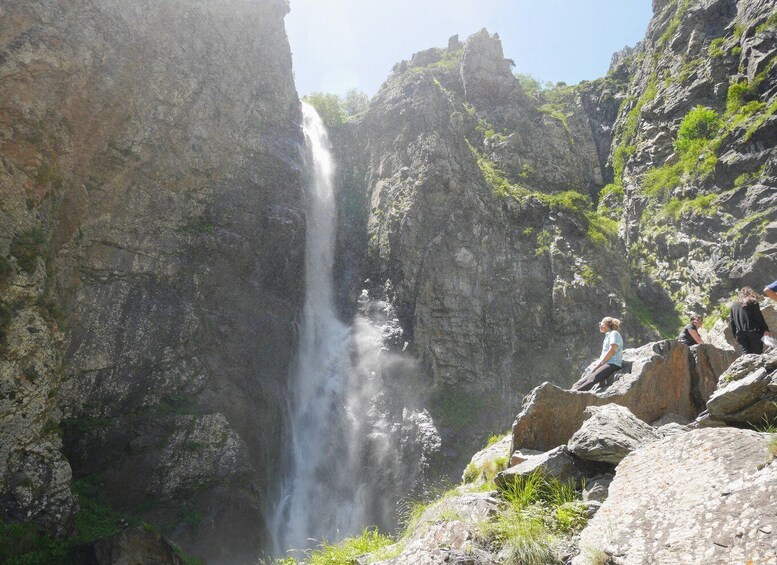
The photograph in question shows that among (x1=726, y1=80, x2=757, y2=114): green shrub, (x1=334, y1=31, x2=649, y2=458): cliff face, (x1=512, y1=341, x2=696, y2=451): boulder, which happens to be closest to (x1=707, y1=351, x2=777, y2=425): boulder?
(x1=512, y1=341, x2=696, y2=451): boulder

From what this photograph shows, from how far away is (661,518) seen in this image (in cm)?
372

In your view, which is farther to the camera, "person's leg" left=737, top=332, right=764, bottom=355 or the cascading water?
the cascading water

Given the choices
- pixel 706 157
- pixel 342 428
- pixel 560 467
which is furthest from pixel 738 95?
pixel 560 467

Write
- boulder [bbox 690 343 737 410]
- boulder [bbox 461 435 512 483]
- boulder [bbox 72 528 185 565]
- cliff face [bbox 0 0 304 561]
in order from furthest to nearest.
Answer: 1. cliff face [bbox 0 0 304 561]
2. boulder [bbox 72 528 185 565]
3. boulder [bbox 690 343 737 410]
4. boulder [bbox 461 435 512 483]

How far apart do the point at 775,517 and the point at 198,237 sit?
21.0m

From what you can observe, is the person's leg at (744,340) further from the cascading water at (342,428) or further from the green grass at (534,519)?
the cascading water at (342,428)

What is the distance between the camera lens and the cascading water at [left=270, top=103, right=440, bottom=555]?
751 inches

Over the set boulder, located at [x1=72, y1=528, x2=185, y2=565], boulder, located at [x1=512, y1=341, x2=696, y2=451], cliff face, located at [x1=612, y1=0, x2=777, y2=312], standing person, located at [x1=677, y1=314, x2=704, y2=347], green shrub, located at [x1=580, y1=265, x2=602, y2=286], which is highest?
cliff face, located at [x1=612, y1=0, x2=777, y2=312]

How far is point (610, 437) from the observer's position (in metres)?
5.55

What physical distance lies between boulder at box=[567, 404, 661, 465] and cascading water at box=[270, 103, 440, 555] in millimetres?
13517

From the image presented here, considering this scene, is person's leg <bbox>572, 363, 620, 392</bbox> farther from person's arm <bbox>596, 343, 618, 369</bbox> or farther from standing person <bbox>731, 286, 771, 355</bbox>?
standing person <bbox>731, 286, 771, 355</bbox>

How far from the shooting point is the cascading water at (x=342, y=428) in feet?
62.6

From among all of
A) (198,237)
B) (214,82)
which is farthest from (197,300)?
(214,82)

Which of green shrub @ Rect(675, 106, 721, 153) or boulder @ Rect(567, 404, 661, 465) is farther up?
green shrub @ Rect(675, 106, 721, 153)
